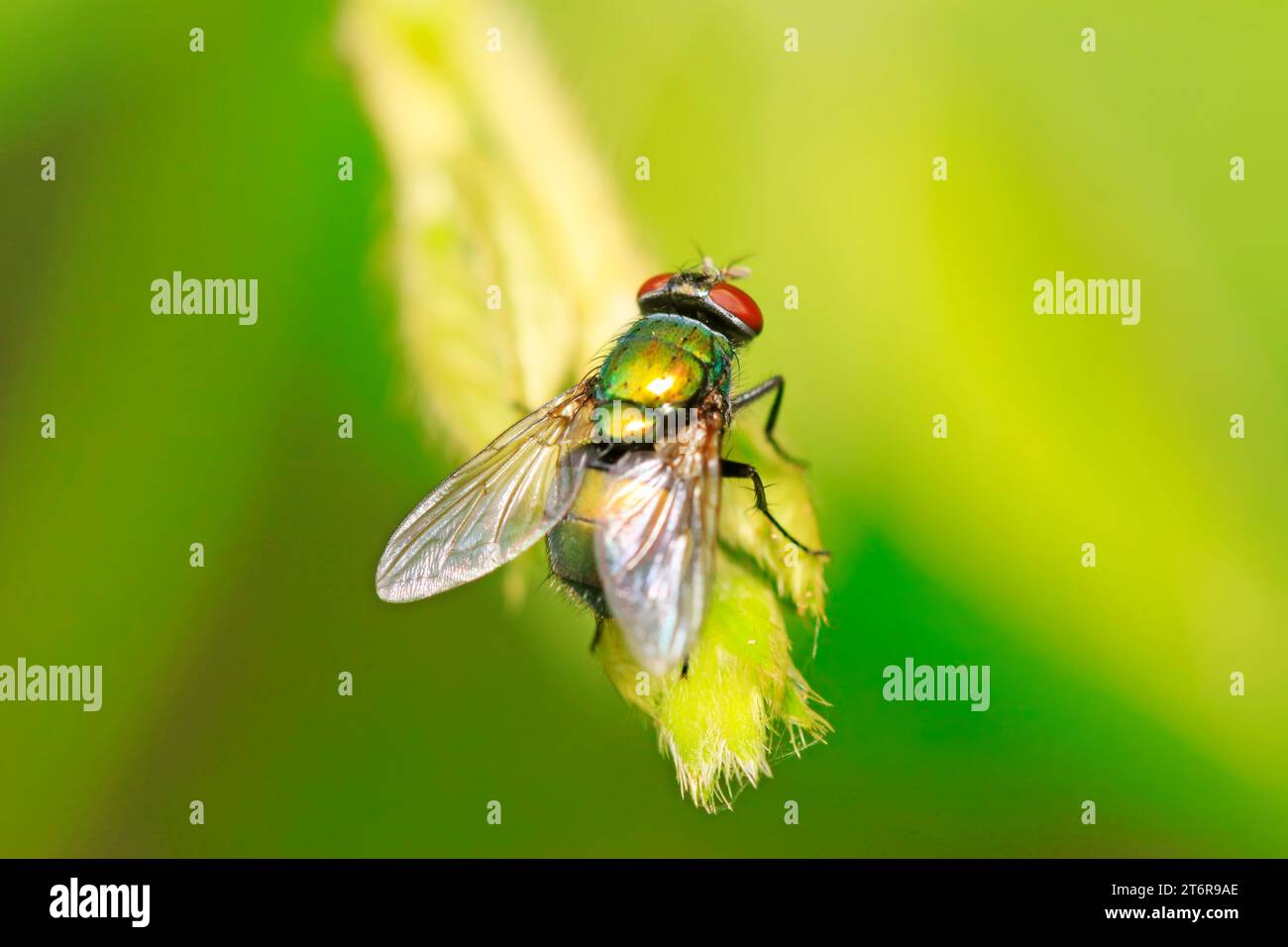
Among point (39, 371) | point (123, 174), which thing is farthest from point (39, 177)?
point (39, 371)

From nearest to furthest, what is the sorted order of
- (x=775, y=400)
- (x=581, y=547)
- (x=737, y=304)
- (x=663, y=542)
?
(x=663, y=542) < (x=581, y=547) < (x=737, y=304) < (x=775, y=400)

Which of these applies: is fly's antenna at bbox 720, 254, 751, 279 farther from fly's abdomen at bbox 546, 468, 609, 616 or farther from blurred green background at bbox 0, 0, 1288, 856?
fly's abdomen at bbox 546, 468, 609, 616

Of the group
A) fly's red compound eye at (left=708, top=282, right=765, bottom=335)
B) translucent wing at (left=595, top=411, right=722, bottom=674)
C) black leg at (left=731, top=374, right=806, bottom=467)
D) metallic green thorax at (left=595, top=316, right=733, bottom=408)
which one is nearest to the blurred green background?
black leg at (left=731, top=374, right=806, bottom=467)

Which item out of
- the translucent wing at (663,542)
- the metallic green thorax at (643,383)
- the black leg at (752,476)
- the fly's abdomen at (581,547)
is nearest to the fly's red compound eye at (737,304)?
the metallic green thorax at (643,383)

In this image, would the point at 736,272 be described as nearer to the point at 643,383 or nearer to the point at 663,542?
the point at 643,383

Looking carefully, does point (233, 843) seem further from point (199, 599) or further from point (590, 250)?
point (590, 250)

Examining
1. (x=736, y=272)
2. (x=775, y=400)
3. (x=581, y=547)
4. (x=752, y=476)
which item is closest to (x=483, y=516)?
(x=581, y=547)
